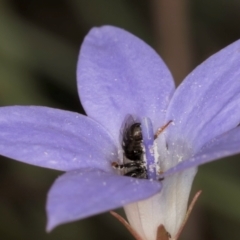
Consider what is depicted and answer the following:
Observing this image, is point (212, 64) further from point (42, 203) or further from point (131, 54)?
point (42, 203)

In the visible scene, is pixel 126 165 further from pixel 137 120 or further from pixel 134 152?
pixel 137 120

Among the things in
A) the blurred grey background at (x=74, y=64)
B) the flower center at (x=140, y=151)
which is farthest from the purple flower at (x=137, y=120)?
the blurred grey background at (x=74, y=64)

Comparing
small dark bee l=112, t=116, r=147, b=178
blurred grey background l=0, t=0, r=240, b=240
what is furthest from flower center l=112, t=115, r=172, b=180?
blurred grey background l=0, t=0, r=240, b=240

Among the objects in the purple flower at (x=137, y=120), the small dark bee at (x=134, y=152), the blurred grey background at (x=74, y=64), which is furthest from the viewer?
the blurred grey background at (x=74, y=64)

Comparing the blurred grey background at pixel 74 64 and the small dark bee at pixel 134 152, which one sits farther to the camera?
the blurred grey background at pixel 74 64

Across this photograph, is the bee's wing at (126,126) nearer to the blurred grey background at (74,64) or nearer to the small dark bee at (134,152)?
the small dark bee at (134,152)

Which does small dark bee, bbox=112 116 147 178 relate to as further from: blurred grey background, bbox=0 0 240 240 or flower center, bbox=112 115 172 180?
blurred grey background, bbox=0 0 240 240

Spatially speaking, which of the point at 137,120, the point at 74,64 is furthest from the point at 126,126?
the point at 74,64

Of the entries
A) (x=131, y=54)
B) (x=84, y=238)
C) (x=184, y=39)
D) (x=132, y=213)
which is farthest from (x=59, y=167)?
(x=184, y=39)
